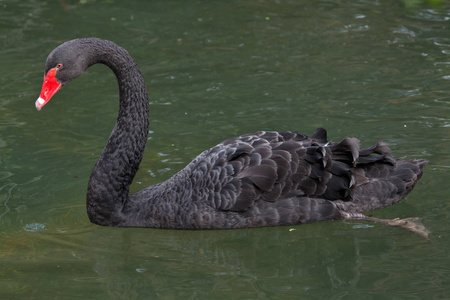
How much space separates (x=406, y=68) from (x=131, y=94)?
13.5ft

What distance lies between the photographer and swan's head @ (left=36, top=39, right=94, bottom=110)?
221 inches

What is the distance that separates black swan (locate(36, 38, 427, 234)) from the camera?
18.8 ft

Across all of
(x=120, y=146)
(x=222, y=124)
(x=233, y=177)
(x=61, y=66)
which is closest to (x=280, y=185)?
(x=233, y=177)

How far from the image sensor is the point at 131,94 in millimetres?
5973

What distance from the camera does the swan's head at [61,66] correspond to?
18.4ft

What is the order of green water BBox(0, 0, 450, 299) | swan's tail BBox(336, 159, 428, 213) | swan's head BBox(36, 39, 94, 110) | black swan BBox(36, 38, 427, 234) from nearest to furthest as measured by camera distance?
green water BBox(0, 0, 450, 299)
swan's head BBox(36, 39, 94, 110)
black swan BBox(36, 38, 427, 234)
swan's tail BBox(336, 159, 428, 213)

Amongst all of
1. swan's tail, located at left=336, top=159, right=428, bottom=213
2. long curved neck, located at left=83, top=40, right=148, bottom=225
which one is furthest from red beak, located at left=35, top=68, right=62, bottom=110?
swan's tail, located at left=336, top=159, right=428, bottom=213

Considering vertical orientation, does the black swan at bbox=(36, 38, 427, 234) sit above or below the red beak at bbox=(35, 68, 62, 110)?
below

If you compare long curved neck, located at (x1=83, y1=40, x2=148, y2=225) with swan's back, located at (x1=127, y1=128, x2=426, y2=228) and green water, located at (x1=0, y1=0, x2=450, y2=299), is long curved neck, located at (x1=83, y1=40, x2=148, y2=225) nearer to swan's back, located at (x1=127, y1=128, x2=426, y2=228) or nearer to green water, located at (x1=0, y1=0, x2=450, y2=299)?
green water, located at (x1=0, y1=0, x2=450, y2=299)

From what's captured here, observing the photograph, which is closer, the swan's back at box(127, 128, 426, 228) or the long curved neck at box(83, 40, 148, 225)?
the swan's back at box(127, 128, 426, 228)

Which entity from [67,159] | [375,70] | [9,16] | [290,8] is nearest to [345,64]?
[375,70]

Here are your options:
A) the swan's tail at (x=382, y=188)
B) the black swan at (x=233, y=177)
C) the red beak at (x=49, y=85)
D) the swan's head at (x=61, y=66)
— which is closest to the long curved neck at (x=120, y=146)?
the black swan at (x=233, y=177)

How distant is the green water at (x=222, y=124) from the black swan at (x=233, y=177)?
0.13 metres

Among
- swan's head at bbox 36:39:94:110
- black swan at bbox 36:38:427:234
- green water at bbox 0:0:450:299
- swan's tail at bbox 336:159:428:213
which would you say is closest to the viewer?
green water at bbox 0:0:450:299
